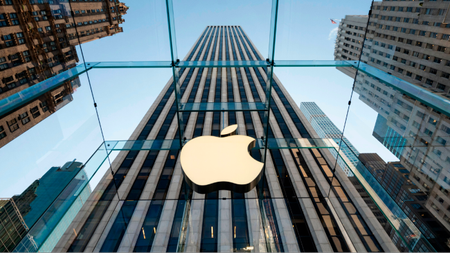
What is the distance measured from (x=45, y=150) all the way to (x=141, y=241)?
19.6 feet

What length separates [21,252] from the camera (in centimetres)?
280

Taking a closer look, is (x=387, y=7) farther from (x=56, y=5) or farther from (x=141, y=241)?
(x=141, y=241)

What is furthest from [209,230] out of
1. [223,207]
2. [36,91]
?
[36,91]

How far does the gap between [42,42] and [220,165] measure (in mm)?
3797

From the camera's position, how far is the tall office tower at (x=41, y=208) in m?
2.70

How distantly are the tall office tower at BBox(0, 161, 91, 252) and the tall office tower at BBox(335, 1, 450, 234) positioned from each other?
21.0 ft

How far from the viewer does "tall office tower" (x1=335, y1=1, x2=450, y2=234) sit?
3.09 m

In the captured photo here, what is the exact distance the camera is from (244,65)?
12.3 ft

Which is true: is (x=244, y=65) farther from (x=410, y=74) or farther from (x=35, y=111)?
(x=35, y=111)

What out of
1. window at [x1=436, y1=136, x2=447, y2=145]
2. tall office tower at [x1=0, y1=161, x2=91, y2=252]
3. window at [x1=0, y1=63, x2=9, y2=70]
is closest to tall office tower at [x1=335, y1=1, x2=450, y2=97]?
window at [x1=436, y1=136, x2=447, y2=145]

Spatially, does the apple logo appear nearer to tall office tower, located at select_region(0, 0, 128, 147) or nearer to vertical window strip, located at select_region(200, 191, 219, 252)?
tall office tower, located at select_region(0, 0, 128, 147)

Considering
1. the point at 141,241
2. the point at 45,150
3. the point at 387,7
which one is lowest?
the point at 141,241

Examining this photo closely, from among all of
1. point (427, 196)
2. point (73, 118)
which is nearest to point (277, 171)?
point (427, 196)

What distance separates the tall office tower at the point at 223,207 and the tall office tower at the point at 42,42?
6.23 feet
